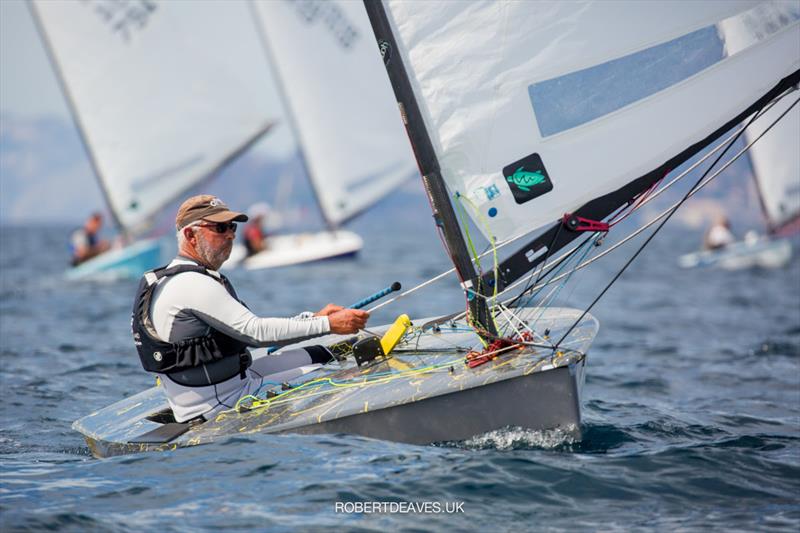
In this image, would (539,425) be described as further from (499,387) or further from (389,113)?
(389,113)

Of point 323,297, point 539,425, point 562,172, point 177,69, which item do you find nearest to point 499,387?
point 539,425

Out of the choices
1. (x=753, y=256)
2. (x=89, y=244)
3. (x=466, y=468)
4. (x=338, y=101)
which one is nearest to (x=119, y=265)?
(x=89, y=244)

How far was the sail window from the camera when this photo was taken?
176 inches

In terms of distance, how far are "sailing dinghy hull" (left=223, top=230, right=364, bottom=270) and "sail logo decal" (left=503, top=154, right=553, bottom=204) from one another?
51.6 feet

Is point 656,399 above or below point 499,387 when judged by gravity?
below

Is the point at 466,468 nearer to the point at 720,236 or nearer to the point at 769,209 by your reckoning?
the point at 769,209

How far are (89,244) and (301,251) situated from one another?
442cm

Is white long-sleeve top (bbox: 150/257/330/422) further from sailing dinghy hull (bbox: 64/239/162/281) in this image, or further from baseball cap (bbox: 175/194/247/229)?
sailing dinghy hull (bbox: 64/239/162/281)

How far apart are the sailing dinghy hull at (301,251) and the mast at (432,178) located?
51.2ft

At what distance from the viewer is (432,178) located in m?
4.55

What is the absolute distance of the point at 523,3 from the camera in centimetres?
446

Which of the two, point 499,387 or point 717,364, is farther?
point 717,364

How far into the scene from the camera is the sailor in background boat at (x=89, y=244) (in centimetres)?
1872

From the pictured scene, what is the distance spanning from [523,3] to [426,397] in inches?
75.8
